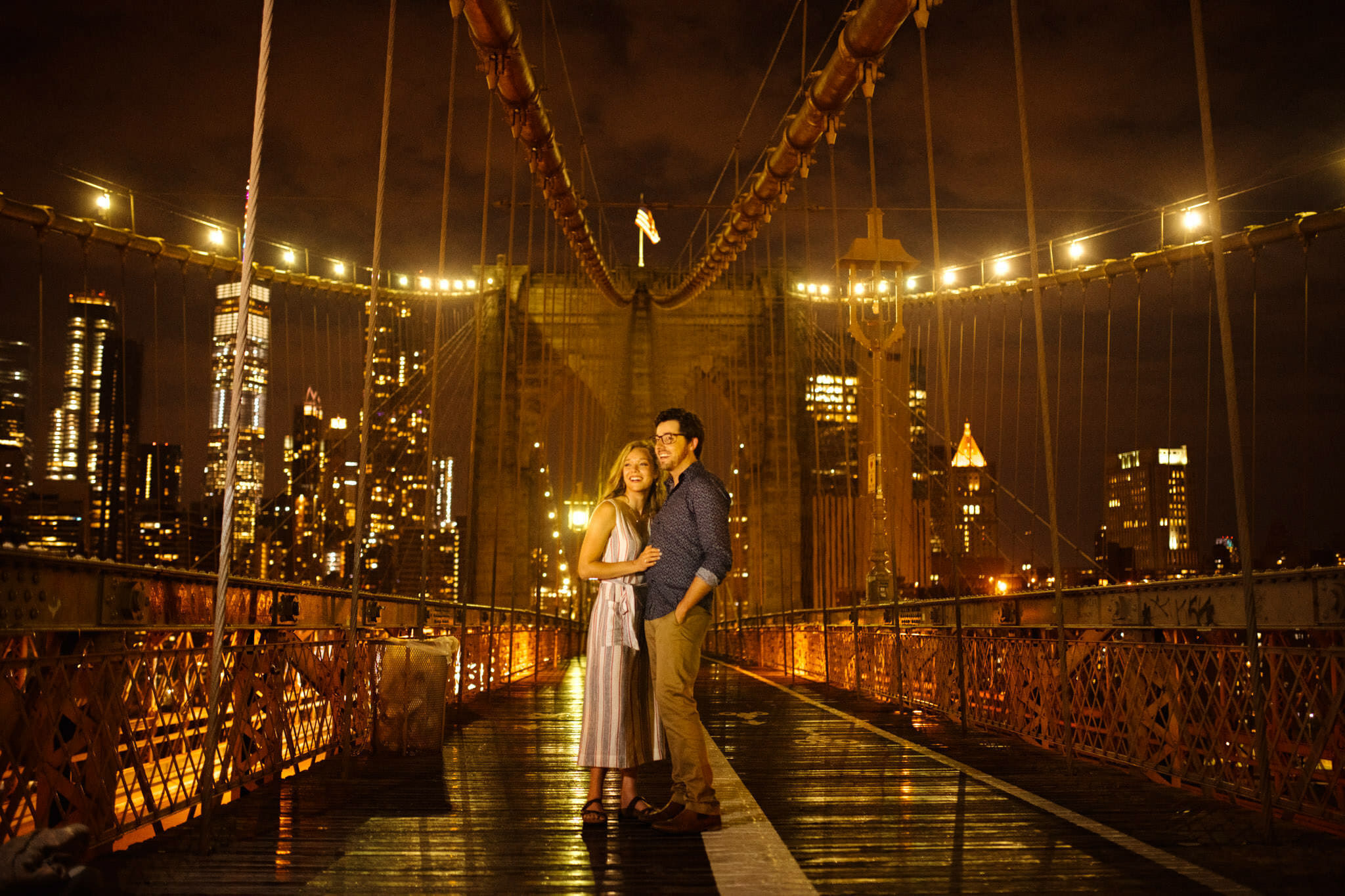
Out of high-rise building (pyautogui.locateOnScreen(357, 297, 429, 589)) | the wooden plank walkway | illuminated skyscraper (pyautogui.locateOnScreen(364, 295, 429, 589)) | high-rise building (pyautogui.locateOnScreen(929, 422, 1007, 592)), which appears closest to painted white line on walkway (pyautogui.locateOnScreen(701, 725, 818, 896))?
the wooden plank walkway

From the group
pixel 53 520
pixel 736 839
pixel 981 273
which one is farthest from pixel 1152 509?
pixel 53 520

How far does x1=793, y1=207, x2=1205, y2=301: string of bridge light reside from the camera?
18391 mm

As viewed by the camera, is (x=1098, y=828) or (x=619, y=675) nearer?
(x=1098, y=828)

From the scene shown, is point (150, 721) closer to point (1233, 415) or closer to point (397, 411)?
point (1233, 415)

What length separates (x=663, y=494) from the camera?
154 inches

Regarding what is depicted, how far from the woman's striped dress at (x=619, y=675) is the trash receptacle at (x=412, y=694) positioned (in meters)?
2.15

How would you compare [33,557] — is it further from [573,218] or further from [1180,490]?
[1180,490]

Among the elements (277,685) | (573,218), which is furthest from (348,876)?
(573,218)

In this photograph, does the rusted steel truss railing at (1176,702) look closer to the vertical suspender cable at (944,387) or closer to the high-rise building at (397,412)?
the vertical suspender cable at (944,387)

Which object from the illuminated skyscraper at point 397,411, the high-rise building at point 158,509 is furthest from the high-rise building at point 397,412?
the high-rise building at point 158,509

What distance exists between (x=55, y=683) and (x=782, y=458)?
86.1ft

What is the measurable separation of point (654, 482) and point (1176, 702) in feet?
8.16

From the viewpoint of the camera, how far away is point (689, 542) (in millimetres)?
3613

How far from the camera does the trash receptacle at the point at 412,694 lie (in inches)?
222
